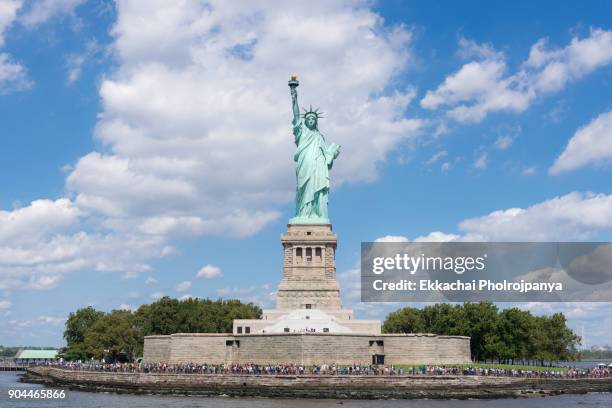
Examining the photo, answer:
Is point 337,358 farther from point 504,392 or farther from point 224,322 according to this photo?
point 224,322

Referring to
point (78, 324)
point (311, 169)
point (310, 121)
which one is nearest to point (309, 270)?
point (311, 169)

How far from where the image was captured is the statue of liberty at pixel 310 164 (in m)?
70.6

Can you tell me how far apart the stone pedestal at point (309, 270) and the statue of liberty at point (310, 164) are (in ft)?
5.63

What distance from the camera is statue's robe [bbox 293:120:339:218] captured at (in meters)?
70.7

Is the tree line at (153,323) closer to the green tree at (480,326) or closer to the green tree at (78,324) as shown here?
the green tree at (78,324)

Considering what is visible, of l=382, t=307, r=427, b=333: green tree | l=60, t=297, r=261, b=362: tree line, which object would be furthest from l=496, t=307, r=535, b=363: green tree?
l=60, t=297, r=261, b=362: tree line

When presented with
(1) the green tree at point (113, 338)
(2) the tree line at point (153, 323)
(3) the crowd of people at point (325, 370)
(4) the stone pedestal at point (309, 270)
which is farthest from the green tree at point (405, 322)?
(1) the green tree at point (113, 338)

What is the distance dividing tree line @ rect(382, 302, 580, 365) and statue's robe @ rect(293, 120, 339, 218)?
17.8 metres

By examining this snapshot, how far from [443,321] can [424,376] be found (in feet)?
93.0

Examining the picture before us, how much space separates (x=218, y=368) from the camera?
5481 centimetres

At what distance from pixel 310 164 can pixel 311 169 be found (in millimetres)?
468

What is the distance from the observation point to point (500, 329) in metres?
73.8

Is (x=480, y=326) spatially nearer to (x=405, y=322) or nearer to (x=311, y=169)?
(x=405, y=322)

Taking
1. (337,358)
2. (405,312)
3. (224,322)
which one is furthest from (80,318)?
(337,358)
